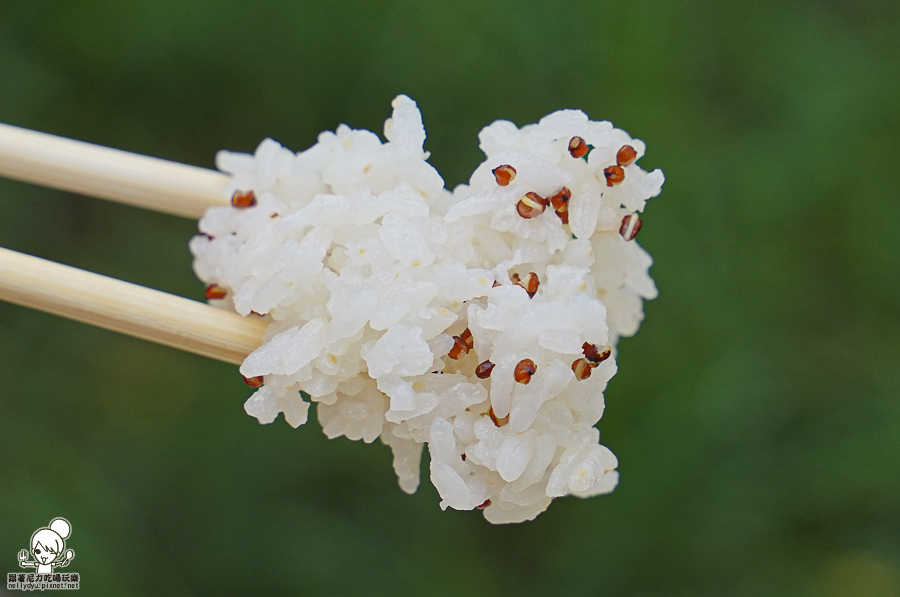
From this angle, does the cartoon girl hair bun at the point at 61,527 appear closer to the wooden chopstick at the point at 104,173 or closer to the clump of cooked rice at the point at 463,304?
the wooden chopstick at the point at 104,173

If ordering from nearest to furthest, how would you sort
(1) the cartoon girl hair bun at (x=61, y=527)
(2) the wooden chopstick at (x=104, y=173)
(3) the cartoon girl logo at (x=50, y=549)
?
(2) the wooden chopstick at (x=104, y=173) < (3) the cartoon girl logo at (x=50, y=549) < (1) the cartoon girl hair bun at (x=61, y=527)

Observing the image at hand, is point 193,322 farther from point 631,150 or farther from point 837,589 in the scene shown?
point 837,589

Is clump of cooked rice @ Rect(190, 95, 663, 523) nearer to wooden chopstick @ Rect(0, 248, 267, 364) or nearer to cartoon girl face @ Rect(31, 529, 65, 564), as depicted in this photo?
wooden chopstick @ Rect(0, 248, 267, 364)

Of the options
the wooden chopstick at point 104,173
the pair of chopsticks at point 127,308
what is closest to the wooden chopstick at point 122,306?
the pair of chopsticks at point 127,308

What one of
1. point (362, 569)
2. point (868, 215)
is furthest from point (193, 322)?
point (868, 215)

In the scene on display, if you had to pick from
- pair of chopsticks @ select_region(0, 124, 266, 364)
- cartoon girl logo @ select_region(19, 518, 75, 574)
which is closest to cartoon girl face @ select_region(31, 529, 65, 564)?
cartoon girl logo @ select_region(19, 518, 75, 574)

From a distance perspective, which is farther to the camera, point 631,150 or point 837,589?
point 837,589
